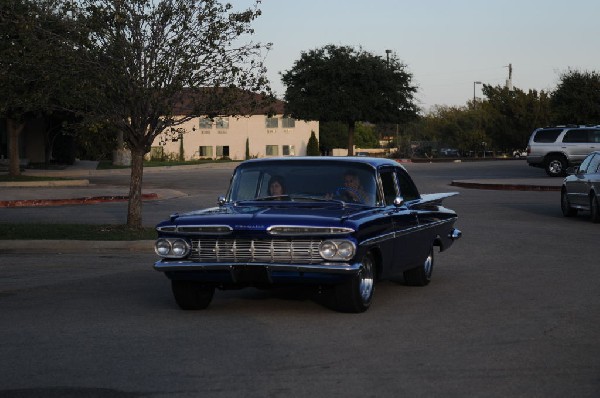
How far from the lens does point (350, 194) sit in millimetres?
11305

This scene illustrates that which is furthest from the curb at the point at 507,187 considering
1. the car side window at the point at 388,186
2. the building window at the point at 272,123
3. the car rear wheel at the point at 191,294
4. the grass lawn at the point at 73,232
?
the building window at the point at 272,123

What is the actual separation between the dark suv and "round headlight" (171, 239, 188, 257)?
3796 centimetres

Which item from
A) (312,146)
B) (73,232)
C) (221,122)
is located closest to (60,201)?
(221,122)

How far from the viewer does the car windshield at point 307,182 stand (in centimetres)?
1129

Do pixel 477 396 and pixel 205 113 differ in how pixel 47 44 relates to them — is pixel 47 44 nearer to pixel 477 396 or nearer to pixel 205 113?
pixel 205 113

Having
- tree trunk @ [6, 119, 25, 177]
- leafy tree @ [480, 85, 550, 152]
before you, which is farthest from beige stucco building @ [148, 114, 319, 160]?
tree trunk @ [6, 119, 25, 177]

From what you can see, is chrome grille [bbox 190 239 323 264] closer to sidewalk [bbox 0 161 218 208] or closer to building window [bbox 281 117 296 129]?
sidewalk [bbox 0 161 218 208]

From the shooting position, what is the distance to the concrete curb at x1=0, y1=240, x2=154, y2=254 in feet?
57.4

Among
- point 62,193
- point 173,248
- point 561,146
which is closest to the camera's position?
point 173,248

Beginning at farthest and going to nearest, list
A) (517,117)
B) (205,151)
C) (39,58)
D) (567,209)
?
1. (205,151)
2. (517,117)
3. (567,209)
4. (39,58)

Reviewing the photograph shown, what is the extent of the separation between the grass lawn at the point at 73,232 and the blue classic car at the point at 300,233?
753 cm

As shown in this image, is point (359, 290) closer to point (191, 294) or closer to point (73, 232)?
point (191, 294)

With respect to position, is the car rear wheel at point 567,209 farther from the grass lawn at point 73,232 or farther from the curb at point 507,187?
the curb at point 507,187

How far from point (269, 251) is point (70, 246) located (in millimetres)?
8441
